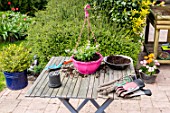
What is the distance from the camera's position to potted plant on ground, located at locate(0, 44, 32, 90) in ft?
11.4

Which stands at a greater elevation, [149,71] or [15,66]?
[15,66]

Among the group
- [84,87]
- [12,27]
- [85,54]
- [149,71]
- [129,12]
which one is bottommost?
[149,71]

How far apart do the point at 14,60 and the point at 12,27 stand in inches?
92.6

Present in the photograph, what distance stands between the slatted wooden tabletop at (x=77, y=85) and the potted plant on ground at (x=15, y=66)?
48.2 inches

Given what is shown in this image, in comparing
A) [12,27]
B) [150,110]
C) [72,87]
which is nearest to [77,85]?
[72,87]

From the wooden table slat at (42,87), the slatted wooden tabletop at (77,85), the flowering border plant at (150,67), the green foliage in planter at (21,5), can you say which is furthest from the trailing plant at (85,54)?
the green foliage in planter at (21,5)

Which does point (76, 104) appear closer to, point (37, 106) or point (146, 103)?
point (37, 106)

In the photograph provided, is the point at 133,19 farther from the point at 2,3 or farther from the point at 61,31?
the point at 2,3

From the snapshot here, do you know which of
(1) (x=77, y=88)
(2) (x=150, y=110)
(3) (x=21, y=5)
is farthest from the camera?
(3) (x=21, y=5)

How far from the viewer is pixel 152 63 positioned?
3.69 metres

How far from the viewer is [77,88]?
2.06m

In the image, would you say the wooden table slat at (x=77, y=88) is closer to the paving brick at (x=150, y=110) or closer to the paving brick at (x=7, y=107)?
the paving brick at (x=150, y=110)

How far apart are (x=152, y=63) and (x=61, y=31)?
4.81 ft

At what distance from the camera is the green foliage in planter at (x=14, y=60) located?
3.46 meters
